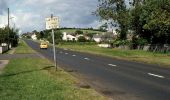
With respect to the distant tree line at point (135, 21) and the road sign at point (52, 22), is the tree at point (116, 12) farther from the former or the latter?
the road sign at point (52, 22)

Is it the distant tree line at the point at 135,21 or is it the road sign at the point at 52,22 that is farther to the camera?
the distant tree line at the point at 135,21

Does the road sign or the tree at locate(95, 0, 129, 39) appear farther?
the tree at locate(95, 0, 129, 39)

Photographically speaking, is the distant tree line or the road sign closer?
the road sign

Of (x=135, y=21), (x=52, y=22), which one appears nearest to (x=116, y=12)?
(x=135, y=21)

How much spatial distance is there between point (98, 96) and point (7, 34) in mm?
76346

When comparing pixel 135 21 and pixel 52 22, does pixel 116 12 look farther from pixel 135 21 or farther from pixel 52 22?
pixel 52 22

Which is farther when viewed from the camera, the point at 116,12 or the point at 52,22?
the point at 116,12

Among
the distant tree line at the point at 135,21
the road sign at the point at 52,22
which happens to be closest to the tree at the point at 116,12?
the distant tree line at the point at 135,21

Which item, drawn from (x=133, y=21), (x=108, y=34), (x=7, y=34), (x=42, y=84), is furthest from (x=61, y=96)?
(x=108, y=34)

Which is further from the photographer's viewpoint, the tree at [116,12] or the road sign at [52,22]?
the tree at [116,12]

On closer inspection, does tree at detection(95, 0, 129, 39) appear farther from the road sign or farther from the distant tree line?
the road sign

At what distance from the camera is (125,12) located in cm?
7688

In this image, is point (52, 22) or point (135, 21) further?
point (135, 21)

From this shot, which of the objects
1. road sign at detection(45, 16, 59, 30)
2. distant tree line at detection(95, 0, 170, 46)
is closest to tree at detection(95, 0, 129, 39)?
distant tree line at detection(95, 0, 170, 46)
